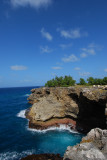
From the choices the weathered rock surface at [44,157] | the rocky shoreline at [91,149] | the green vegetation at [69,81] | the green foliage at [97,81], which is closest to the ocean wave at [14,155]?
the weathered rock surface at [44,157]

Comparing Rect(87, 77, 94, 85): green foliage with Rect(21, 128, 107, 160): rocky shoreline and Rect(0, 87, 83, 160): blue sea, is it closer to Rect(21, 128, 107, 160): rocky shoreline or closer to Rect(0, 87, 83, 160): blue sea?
Rect(0, 87, 83, 160): blue sea

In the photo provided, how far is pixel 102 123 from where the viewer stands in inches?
1283

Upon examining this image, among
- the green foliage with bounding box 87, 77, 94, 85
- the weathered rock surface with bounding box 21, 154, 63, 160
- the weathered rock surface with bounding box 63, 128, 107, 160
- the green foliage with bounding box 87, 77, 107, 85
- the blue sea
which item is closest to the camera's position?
the weathered rock surface with bounding box 63, 128, 107, 160

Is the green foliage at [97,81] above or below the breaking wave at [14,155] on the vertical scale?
above

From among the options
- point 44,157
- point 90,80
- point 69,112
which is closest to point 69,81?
point 90,80

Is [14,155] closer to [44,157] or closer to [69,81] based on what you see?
[44,157]

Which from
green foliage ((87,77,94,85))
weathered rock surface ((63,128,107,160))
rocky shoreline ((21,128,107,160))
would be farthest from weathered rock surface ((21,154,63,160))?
green foliage ((87,77,94,85))

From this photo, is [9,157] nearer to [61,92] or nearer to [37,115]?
[37,115]

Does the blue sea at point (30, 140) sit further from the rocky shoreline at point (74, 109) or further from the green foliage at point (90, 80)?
the green foliage at point (90, 80)

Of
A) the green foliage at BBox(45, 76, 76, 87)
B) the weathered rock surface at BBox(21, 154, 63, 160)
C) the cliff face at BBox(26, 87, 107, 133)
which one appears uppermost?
the green foliage at BBox(45, 76, 76, 87)

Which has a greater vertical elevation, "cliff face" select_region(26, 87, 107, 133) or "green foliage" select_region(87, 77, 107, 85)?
"green foliage" select_region(87, 77, 107, 85)

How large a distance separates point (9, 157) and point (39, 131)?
39.6ft

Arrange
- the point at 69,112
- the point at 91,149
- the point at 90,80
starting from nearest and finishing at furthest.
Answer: the point at 91,149, the point at 69,112, the point at 90,80

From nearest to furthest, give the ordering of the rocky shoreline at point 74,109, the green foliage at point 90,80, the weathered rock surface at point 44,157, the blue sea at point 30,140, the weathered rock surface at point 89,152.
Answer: the weathered rock surface at point 89,152 → the weathered rock surface at point 44,157 → the blue sea at point 30,140 → the rocky shoreline at point 74,109 → the green foliage at point 90,80
